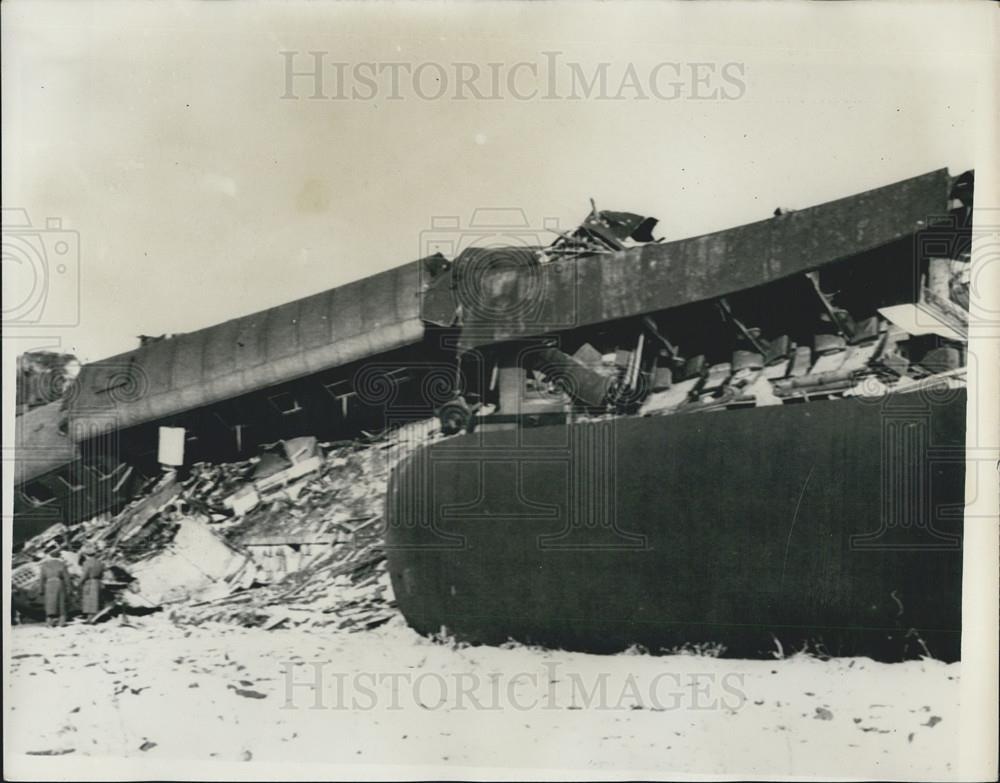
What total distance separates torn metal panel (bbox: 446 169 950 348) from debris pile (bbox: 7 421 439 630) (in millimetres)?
715

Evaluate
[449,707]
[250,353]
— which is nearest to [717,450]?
[449,707]

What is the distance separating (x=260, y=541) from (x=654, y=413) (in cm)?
206

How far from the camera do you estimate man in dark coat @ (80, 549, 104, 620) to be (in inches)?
193

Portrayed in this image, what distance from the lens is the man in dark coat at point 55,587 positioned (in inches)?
192

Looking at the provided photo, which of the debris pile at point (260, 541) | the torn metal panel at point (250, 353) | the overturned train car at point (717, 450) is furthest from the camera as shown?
the debris pile at point (260, 541)

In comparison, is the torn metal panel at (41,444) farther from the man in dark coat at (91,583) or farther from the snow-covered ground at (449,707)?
the snow-covered ground at (449,707)

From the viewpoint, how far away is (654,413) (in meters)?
4.38

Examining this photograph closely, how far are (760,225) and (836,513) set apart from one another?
47.1 inches

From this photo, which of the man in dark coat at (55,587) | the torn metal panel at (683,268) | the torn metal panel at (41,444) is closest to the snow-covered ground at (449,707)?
the man in dark coat at (55,587)

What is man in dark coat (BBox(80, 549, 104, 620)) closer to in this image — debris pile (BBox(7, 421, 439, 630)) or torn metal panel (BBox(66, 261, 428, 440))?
debris pile (BBox(7, 421, 439, 630))

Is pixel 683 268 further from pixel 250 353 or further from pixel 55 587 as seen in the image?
pixel 55 587

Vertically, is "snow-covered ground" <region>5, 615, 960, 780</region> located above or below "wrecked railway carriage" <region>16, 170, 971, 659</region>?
below

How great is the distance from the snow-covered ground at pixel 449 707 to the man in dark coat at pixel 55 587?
124 millimetres

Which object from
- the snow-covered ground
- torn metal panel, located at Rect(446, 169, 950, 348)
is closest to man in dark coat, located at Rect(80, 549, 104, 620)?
the snow-covered ground
